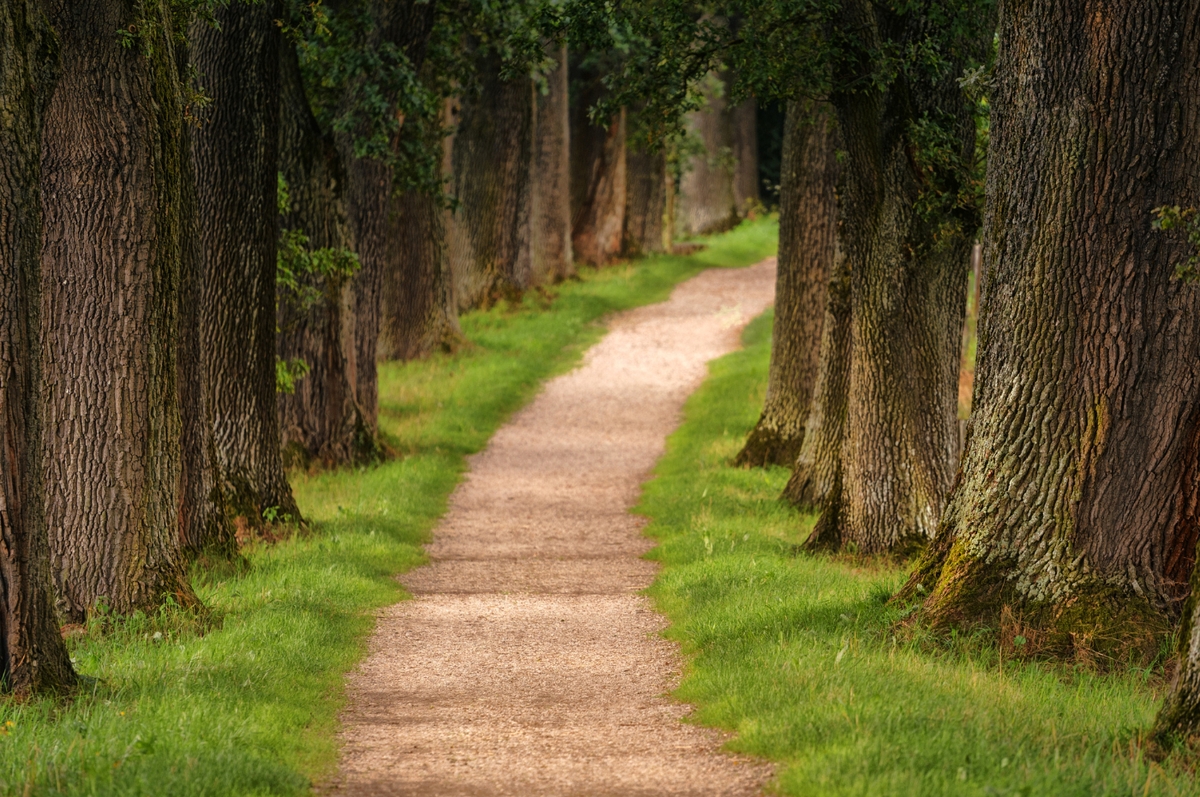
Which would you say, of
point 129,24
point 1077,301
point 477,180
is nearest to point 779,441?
point 1077,301

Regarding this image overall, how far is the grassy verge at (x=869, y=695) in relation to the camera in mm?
5523

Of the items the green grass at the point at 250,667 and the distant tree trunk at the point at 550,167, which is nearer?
the green grass at the point at 250,667

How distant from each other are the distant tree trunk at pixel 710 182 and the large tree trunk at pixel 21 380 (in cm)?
3609

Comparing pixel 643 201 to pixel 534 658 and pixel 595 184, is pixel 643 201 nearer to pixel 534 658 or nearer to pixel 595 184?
pixel 595 184

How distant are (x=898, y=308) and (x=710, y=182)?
34516mm

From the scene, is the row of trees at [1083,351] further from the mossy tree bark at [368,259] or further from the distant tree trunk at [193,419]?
the mossy tree bark at [368,259]

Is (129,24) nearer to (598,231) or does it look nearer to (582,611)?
(582,611)

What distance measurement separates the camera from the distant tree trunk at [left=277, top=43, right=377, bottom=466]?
14555mm

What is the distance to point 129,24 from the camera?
28.0 feet

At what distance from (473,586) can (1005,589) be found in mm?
4503

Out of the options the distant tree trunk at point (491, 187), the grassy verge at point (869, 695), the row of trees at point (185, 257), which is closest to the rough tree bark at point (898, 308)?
the grassy verge at point (869, 695)

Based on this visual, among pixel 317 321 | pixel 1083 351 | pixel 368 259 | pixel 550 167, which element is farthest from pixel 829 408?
pixel 550 167

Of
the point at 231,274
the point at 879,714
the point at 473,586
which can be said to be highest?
the point at 231,274

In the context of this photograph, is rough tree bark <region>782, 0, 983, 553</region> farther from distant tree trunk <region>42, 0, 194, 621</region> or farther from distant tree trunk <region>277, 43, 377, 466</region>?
distant tree trunk <region>277, 43, 377, 466</region>
